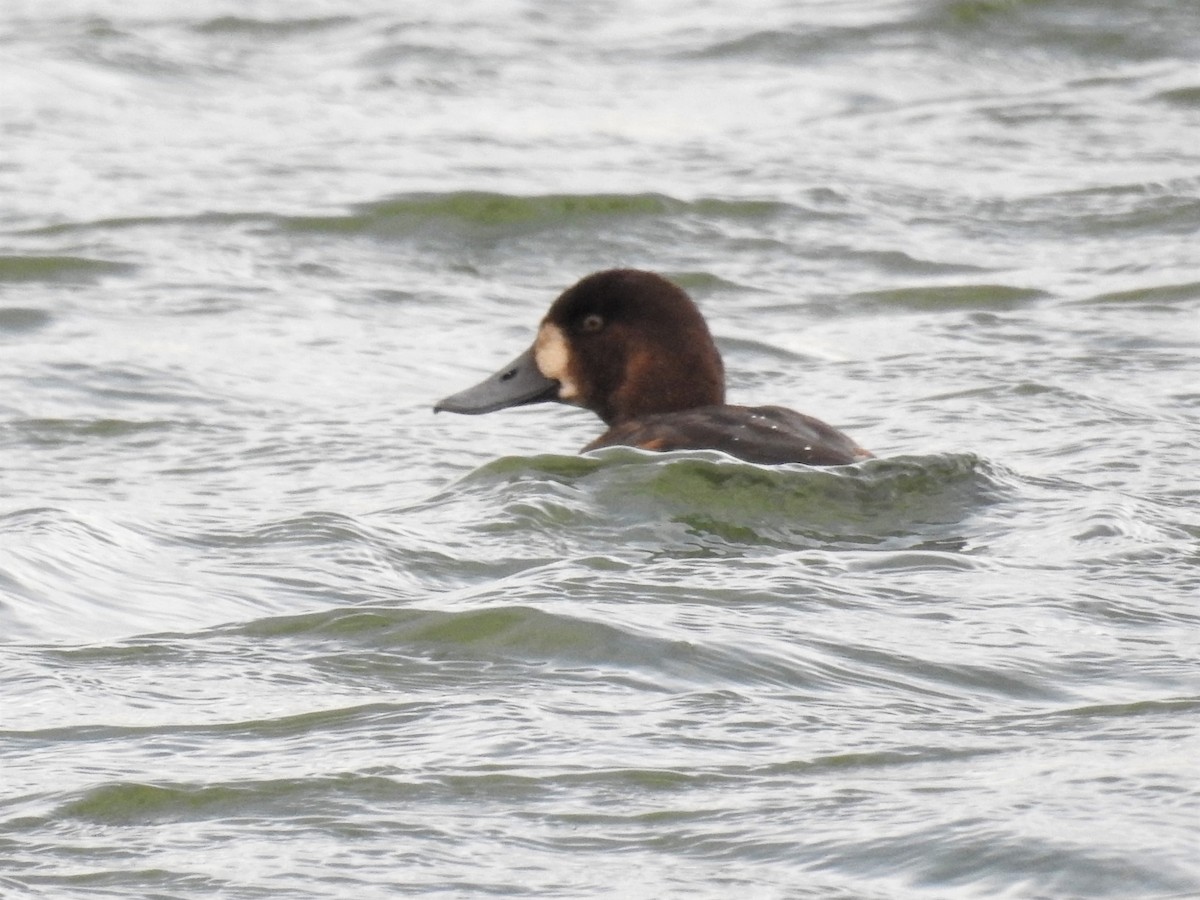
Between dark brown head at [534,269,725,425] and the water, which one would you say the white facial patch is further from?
the water

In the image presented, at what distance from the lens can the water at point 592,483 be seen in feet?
14.5

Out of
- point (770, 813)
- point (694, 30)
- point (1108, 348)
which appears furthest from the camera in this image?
point (694, 30)

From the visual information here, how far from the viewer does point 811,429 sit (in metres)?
7.19

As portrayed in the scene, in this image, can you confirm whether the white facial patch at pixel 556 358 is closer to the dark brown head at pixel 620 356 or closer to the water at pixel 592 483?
the dark brown head at pixel 620 356

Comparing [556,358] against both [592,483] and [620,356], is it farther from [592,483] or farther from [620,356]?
[592,483]

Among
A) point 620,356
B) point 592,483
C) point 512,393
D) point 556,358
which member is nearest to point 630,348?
point 620,356

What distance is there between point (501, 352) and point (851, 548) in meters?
3.69

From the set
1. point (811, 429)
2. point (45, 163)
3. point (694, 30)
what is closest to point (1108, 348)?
point (811, 429)

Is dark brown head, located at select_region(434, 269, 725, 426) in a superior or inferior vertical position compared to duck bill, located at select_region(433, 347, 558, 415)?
superior

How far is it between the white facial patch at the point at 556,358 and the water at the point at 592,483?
A: 15.0 inches

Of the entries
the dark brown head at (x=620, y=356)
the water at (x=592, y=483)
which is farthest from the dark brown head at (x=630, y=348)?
the water at (x=592, y=483)

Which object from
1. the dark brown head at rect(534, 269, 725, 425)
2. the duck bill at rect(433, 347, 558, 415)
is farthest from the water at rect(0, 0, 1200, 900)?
the dark brown head at rect(534, 269, 725, 425)

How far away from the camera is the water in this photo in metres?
4.43

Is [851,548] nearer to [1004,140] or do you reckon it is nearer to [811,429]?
[811,429]
